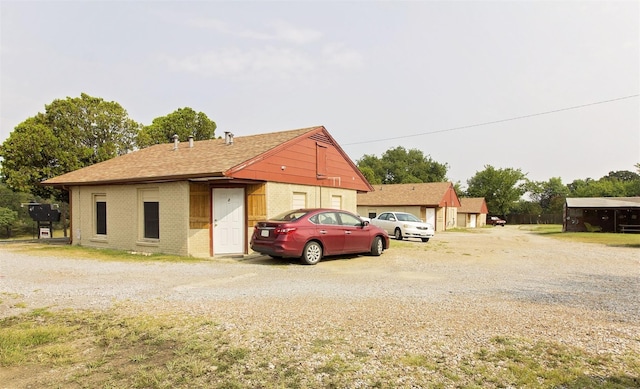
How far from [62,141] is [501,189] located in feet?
214

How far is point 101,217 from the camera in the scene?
15.2 meters

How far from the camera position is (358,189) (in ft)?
64.2

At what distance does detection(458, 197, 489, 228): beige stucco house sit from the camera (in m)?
50.2

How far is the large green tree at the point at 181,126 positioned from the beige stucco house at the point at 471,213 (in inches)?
1304

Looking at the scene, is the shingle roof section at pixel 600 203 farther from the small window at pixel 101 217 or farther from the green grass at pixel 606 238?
the small window at pixel 101 217

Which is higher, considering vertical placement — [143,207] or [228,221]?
[143,207]

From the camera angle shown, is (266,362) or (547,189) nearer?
(266,362)

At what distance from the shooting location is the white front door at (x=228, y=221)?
12867 mm

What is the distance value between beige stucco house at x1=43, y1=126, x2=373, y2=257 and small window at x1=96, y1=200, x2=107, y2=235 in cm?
4

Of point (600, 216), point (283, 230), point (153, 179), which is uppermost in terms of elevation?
point (153, 179)

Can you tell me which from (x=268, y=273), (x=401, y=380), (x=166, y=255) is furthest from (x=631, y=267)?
(x=166, y=255)

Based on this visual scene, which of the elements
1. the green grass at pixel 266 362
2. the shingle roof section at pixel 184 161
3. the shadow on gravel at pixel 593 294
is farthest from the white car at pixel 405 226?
the green grass at pixel 266 362

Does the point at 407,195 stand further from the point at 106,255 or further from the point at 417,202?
the point at 106,255

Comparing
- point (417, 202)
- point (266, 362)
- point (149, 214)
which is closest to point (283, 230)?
point (149, 214)
